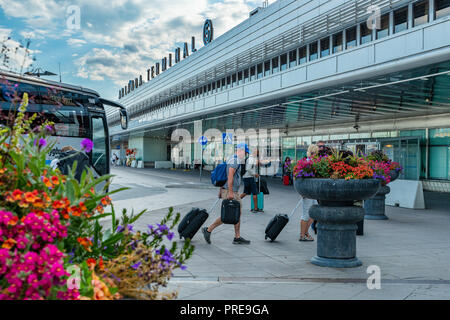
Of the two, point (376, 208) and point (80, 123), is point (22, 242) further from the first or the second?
point (80, 123)

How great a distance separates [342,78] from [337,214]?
9.16 meters

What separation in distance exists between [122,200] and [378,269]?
11044 mm

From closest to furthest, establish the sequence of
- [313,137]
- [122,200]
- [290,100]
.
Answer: [122,200], [290,100], [313,137]

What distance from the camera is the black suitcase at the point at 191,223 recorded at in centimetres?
799

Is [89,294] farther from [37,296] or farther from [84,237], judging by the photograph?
[84,237]

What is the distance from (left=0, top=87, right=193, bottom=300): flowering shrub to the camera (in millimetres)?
1893

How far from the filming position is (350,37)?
1867cm

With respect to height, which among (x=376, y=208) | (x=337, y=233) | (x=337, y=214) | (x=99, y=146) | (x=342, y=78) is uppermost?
(x=342, y=78)

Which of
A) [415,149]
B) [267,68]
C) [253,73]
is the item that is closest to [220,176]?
[415,149]

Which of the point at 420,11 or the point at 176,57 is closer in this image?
the point at 420,11

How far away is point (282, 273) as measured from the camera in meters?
5.79

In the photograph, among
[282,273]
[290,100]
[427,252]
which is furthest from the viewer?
[290,100]
